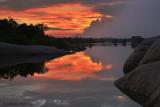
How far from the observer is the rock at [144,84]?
1948 cm

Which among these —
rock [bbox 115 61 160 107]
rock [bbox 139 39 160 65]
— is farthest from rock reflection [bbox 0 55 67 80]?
rock [bbox 115 61 160 107]

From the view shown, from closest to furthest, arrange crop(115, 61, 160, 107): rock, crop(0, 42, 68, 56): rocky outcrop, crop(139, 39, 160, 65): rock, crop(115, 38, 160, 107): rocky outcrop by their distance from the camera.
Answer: crop(115, 38, 160, 107): rocky outcrop → crop(115, 61, 160, 107): rock → crop(139, 39, 160, 65): rock → crop(0, 42, 68, 56): rocky outcrop

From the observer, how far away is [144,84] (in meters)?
21.0

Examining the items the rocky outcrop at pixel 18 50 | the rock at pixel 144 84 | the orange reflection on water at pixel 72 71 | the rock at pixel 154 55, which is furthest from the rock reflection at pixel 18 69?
the rocky outcrop at pixel 18 50

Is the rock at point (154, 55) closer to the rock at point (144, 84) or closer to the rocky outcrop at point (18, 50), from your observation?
the rock at point (144, 84)

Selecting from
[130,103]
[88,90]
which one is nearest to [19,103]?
[130,103]

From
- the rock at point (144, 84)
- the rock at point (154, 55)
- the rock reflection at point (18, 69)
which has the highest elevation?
the rock at point (154, 55)

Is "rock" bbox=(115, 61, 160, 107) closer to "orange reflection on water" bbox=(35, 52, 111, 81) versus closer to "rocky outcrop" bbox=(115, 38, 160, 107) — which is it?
"rocky outcrop" bbox=(115, 38, 160, 107)

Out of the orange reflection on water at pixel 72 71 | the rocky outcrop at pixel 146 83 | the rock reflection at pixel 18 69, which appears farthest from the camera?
the rock reflection at pixel 18 69

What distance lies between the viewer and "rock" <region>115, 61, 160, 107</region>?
19484mm

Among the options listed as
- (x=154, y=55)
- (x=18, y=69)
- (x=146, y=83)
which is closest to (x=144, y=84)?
(x=146, y=83)

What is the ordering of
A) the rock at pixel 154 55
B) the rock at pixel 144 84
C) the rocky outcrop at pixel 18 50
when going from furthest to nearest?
the rocky outcrop at pixel 18 50 < the rock at pixel 154 55 < the rock at pixel 144 84

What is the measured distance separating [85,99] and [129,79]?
2424 mm

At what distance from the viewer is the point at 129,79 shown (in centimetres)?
2384
